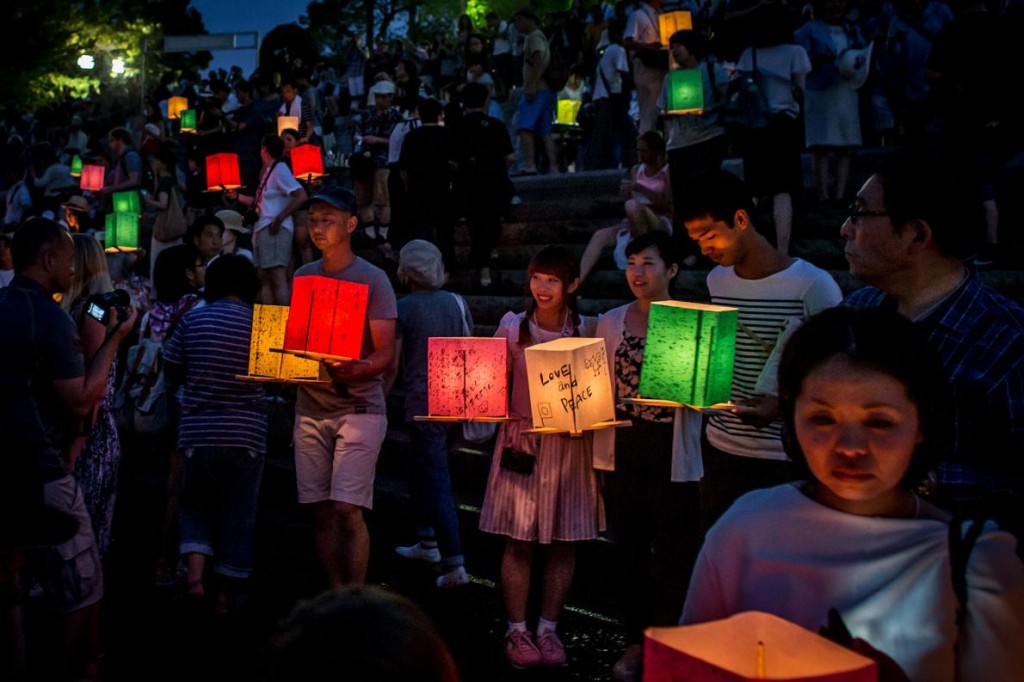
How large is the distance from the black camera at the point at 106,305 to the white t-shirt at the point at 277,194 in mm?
5153

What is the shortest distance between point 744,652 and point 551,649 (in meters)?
3.71

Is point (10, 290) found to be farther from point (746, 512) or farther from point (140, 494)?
point (140, 494)

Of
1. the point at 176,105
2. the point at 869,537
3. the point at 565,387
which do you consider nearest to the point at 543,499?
the point at 565,387

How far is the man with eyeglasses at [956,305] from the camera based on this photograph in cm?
270

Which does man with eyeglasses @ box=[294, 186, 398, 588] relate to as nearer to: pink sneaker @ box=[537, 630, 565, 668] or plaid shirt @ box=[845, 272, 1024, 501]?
pink sneaker @ box=[537, 630, 565, 668]

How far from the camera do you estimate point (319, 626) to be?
142cm

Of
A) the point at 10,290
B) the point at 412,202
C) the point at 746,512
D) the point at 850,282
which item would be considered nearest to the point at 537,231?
the point at 412,202

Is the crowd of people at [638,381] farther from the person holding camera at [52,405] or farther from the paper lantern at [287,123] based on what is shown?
the paper lantern at [287,123]

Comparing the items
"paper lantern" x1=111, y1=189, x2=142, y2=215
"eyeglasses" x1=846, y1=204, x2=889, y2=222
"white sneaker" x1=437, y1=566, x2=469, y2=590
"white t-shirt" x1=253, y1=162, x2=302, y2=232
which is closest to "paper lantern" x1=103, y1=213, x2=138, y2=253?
"paper lantern" x1=111, y1=189, x2=142, y2=215

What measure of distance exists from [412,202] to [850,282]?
14.9 ft

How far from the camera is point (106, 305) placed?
484cm

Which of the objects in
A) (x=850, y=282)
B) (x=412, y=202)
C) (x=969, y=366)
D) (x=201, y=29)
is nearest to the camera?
(x=969, y=366)

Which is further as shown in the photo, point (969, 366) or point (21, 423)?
point (21, 423)

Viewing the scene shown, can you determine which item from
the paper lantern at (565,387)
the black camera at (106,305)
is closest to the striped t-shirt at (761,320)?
the paper lantern at (565,387)
